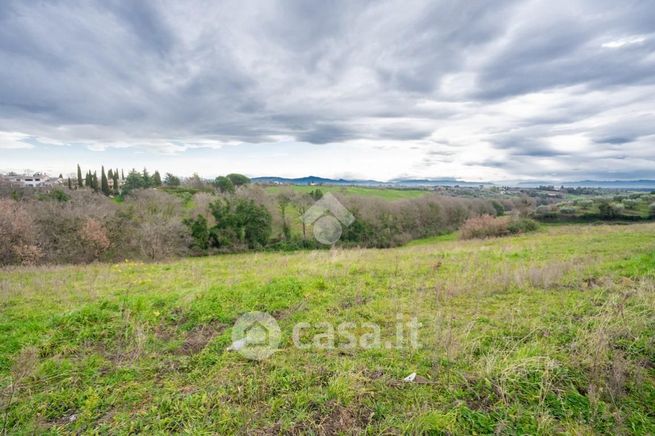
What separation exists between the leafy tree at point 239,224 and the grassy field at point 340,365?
26.0 metres

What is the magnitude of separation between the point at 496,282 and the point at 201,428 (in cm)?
599

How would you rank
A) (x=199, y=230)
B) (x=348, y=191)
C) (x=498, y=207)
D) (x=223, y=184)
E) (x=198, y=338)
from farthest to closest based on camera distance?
→ (x=498, y=207) → (x=348, y=191) → (x=223, y=184) → (x=199, y=230) → (x=198, y=338)

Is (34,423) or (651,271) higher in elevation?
(651,271)

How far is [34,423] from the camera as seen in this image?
261 centimetres

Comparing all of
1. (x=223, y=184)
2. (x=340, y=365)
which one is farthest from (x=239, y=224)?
(x=340, y=365)

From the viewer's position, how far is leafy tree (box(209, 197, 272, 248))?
31406 millimetres

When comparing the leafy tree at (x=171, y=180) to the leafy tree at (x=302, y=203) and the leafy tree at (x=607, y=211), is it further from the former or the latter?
the leafy tree at (x=607, y=211)

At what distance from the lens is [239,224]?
32.1 m

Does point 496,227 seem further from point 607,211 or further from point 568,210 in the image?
point 568,210

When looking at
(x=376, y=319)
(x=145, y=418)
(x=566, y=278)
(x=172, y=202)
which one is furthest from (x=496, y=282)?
(x=172, y=202)

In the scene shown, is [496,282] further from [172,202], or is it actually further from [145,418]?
[172,202]

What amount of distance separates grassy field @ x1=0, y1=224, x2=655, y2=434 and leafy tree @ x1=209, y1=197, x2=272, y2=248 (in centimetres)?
2603

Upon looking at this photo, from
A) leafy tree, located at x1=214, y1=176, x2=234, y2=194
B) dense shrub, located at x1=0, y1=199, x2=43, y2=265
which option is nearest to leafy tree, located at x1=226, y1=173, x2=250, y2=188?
leafy tree, located at x1=214, y1=176, x2=234, y2=194

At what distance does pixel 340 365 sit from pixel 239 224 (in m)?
30.5
